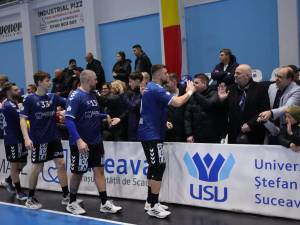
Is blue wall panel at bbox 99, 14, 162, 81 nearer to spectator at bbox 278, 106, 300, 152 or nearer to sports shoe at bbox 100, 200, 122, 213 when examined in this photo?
sports shoe at bbox 100, 200, 122, 213

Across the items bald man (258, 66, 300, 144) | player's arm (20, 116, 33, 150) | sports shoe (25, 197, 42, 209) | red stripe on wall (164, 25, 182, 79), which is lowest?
sports shoe (25, 197, 42, 209)

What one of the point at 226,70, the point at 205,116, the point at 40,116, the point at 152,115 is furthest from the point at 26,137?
the point at 226,70

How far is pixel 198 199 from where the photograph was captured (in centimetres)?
605

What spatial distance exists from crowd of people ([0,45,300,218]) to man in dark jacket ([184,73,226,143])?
14 mm

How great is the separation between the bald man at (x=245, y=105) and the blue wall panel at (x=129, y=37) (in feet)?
23.1

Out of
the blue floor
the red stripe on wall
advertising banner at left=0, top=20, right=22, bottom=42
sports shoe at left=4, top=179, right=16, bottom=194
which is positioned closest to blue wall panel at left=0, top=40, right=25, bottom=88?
advertising banner at left=0, top=20, right=22, bottom=42

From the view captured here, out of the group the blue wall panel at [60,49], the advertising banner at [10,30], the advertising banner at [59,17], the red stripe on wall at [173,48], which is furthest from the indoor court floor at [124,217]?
the advertising banner at [10,30]

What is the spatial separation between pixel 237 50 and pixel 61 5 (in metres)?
7.31

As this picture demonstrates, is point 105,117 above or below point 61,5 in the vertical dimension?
below

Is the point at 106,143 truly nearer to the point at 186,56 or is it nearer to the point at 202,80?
the point at 202,80

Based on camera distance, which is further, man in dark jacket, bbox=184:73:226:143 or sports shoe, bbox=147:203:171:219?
man in dark jacket, bbox=184:73:226:143

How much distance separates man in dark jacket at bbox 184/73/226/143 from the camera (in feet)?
20.3

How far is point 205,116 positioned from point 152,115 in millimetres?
923

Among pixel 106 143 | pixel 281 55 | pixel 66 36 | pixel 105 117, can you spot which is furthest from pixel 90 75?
pixel 66 36
